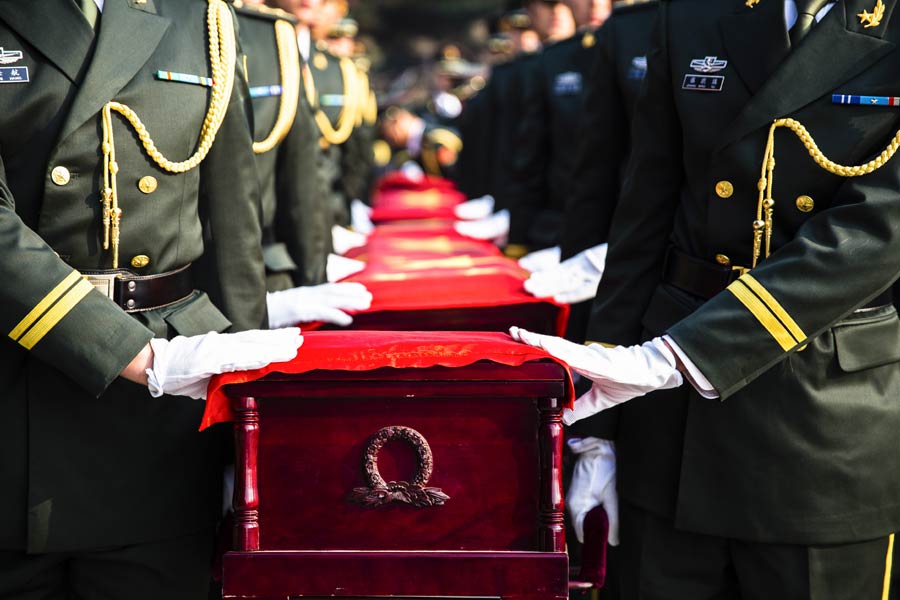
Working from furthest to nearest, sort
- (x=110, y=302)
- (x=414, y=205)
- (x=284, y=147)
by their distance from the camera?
(x=414, y=205), (x=284, y=147), (x=110, y=302)

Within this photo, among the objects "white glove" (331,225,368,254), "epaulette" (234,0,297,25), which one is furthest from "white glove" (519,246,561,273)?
"epaulette" (234,0,297,25)

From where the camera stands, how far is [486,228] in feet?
18.5

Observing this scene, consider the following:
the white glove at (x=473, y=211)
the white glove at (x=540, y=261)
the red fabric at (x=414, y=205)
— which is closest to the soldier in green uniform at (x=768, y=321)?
the white glove at (x=540, y=261)

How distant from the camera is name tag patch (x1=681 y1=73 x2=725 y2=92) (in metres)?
2.32

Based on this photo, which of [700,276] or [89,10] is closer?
[89,10]

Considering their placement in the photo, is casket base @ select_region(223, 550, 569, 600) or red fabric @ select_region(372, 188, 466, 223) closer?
casket base @ select_region(223, 550, 569, 600)

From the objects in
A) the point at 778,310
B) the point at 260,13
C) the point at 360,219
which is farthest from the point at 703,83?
the point at 360,219

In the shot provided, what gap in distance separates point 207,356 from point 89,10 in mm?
726

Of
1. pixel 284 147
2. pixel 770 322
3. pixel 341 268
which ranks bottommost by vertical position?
pixel 341 268

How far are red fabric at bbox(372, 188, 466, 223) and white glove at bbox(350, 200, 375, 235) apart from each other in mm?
49

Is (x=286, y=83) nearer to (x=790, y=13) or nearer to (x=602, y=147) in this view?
(x=602, y=147)

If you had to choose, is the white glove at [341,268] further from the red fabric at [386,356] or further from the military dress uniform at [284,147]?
the red fabric at [386,356]

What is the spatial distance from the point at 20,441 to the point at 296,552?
580 mm

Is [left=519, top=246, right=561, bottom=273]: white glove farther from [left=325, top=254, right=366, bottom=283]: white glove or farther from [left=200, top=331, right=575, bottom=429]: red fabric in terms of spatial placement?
[left=200, top=331, right=575, bottom=429]: red fabric
